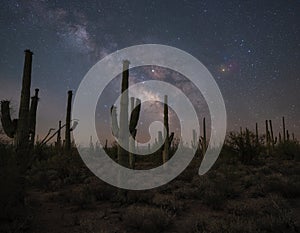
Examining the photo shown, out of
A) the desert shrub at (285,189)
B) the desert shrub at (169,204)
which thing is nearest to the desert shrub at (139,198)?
the desert shrub at (169,204)

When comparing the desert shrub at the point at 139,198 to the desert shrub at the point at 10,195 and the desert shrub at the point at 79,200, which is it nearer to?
the desert shrub at the point at 79,200

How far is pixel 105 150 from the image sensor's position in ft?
82.9

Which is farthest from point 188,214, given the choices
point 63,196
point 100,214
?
point 63,196

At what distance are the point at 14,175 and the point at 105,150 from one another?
743 inches

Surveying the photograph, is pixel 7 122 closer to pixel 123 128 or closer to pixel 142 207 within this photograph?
pixel 123 128

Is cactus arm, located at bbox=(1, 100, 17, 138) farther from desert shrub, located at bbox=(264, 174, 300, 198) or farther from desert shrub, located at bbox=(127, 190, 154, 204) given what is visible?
desert shrub, located at bbox=(264, 174, 300, 198)

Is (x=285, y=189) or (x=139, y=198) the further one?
(x=139, y=198)

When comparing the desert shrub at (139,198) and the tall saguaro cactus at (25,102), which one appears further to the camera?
the tall saguaro cactus at (25,102)

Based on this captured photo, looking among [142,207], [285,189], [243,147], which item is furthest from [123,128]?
[243,147]

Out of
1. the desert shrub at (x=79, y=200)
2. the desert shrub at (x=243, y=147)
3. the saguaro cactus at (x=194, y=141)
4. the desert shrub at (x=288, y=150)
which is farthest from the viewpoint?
the saguaro cactus at (x=194, y=141)

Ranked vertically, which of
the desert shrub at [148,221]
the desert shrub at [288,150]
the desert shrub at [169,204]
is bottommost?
the desert shrub at [148,221]

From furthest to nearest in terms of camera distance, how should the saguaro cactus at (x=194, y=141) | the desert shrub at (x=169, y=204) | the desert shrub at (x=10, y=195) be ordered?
the saguaro cactus at (x=194, y=141) < the desert shrub at (x=169, y=204) < the desert shrub at (x=10, y=195)

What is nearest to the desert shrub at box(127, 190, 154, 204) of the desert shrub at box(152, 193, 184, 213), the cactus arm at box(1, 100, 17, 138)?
the desert shrub at box(152, 193, 184, 213)

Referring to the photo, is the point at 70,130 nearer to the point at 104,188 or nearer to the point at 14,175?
the point at 104,188
